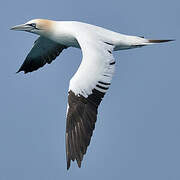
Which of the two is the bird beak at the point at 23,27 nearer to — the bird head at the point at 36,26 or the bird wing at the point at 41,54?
the bird head at the point at 36,26

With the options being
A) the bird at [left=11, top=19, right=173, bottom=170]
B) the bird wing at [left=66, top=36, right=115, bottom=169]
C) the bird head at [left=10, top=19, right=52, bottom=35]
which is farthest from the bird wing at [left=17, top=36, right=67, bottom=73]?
the bird wing at [left=66, top=36, right=115, bottom=169]

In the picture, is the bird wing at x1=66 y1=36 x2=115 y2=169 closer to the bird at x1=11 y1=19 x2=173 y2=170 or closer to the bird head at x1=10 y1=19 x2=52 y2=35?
the bird at x1=11 y1=19 x2=173 y2=170

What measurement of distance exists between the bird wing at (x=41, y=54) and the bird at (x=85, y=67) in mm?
921

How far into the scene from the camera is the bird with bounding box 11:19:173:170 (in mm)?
12484

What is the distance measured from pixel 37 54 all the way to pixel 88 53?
12.3 ft

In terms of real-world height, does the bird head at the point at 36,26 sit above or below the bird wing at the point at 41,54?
above

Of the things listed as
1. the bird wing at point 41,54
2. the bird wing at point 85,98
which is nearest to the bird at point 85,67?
the bird wing at point 85,98

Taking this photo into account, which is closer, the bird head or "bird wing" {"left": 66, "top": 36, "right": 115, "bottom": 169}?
"bird wing" {"left": 66, "top": 36, "right": 115, "bottom": 169}

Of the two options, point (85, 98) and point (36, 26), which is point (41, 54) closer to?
point (36, 26)

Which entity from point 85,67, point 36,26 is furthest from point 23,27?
point 85,67

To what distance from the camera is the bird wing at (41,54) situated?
16.4 meters

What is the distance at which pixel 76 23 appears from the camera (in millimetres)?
14594

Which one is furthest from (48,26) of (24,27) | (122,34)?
(122,34)

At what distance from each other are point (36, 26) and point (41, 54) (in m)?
1.90
